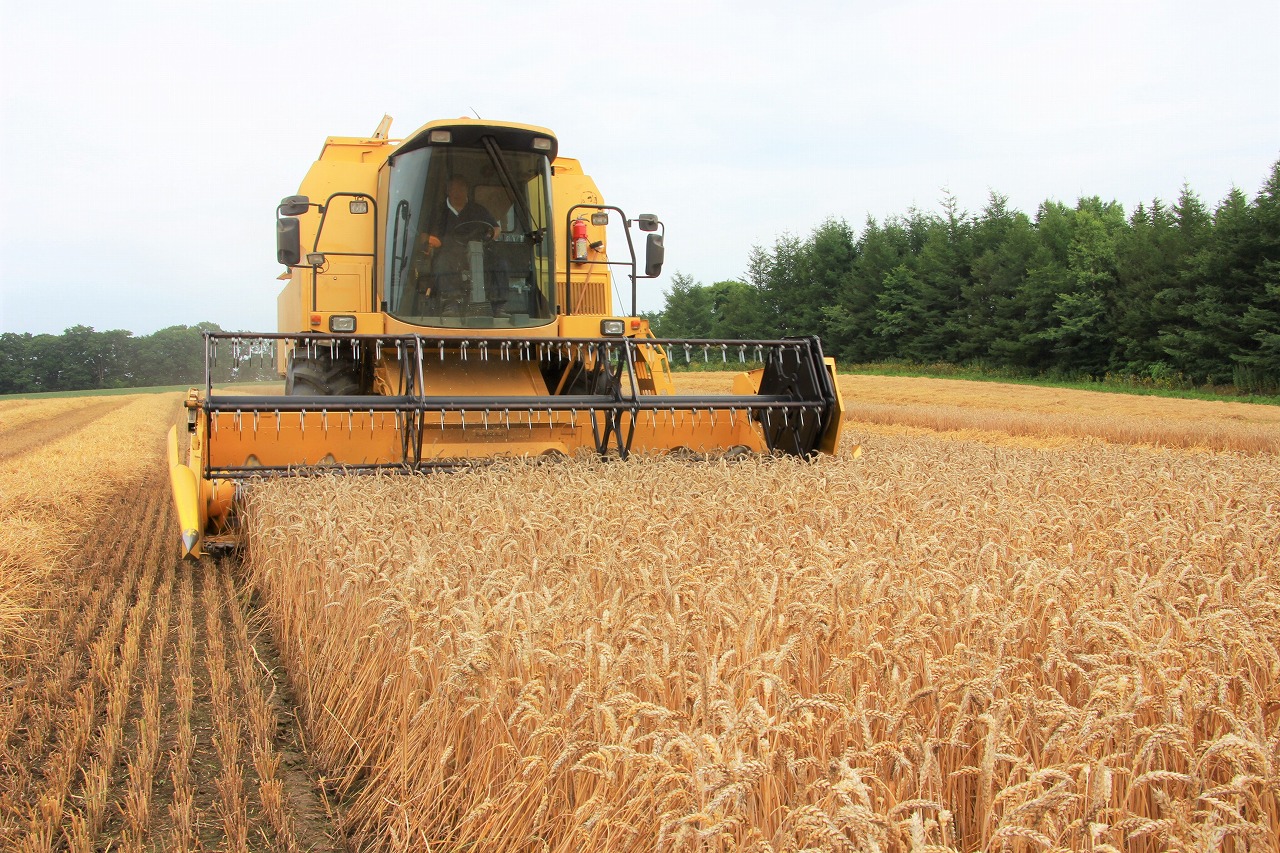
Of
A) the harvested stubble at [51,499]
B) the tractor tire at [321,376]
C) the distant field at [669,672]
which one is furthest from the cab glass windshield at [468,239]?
the harvested stubble at [51,499]

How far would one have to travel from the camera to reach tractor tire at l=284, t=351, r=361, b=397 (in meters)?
7.50

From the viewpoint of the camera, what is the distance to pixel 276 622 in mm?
4586

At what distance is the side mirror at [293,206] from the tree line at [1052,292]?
2681 centimetres

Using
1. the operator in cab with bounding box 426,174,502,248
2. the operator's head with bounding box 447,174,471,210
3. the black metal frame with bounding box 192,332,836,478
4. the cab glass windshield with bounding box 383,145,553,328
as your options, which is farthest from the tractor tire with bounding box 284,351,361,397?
the operator's head with bounding box 447,174,471,210

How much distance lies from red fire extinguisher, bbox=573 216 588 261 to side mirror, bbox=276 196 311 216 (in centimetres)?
225

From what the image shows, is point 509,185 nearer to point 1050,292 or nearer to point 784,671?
point 784,671

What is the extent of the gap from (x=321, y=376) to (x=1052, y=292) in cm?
3281

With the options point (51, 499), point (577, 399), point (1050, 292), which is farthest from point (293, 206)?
point (1050, 292)

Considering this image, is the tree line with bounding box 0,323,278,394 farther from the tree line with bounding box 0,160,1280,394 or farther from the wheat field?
the wheat field

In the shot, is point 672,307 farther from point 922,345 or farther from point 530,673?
point 530,673

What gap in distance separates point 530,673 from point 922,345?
136 ft

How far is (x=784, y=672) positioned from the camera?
7.72 ft

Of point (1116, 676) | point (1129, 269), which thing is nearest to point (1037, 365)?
point (1129, 269)

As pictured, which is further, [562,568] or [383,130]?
[383,130]
